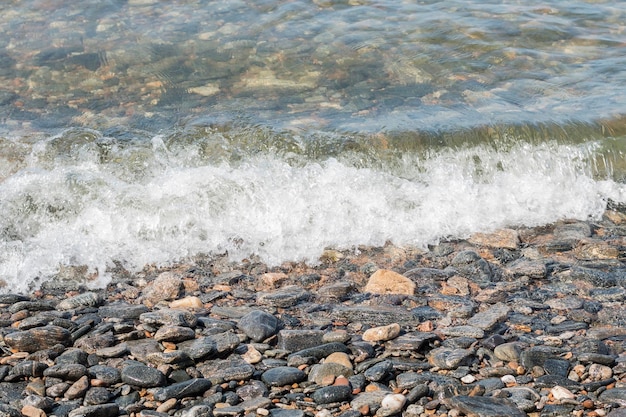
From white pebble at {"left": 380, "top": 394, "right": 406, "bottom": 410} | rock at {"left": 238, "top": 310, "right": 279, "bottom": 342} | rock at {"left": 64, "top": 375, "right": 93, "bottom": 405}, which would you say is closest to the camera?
white pebble at {"left": 380, "top": 394, "right": 406, "bottom": 410}

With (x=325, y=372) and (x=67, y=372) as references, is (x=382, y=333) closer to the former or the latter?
(x=325, y=372)

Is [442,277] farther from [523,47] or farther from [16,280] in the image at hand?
[523,47]

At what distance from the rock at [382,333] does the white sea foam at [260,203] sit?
1.59 metres

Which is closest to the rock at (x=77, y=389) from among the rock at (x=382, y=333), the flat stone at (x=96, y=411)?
the flat stone at (x=96, y=411)

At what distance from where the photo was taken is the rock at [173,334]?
14.4 feet

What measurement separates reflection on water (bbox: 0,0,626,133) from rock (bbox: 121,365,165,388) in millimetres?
4176

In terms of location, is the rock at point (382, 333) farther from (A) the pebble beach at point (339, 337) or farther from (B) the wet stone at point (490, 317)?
(B) the wet stone at point (490, 317)

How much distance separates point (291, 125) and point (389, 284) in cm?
295

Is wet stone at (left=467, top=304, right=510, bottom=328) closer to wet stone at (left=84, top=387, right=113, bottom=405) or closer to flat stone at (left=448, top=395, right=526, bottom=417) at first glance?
flat stone at (left=448, top=395, right=526, bottom=417)

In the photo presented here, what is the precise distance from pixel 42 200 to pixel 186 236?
133 cm

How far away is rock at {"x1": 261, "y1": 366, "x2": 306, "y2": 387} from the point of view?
398 centimetres

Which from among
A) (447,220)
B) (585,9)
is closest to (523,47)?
(585,9)

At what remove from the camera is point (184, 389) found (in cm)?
382

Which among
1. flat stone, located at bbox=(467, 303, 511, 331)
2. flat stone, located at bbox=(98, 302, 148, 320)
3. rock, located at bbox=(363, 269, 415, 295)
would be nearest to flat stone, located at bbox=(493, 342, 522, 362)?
flat stone, located at bbox=(467, 303, 511, 331)
